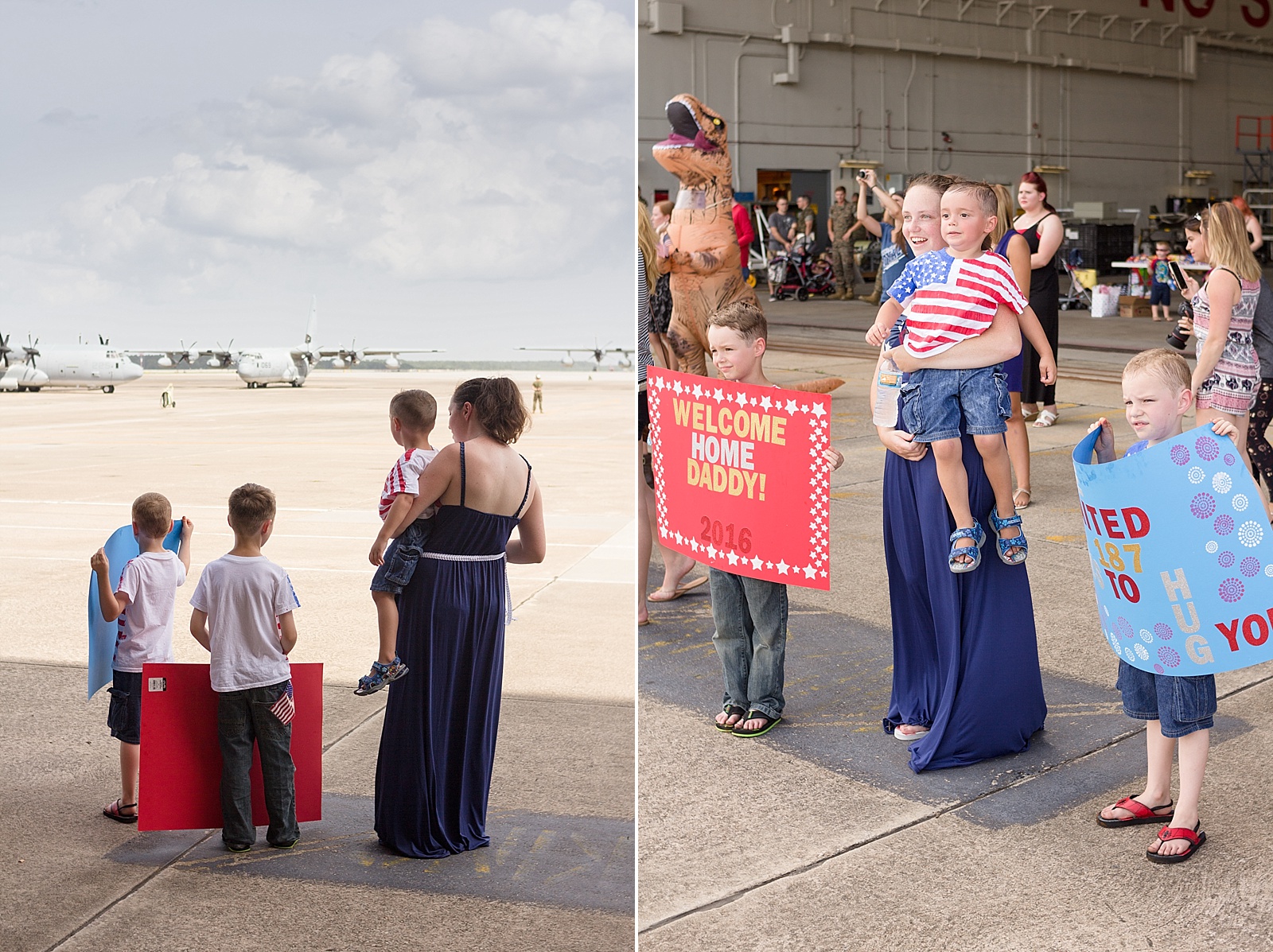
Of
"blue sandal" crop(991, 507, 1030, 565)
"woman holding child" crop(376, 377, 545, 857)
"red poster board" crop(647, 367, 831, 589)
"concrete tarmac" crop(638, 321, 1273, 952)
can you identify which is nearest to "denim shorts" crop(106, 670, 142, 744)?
"woman holding child" crop(376, 377, 545, 857)

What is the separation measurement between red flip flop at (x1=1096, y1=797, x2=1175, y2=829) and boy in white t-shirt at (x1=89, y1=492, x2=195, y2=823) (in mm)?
2645

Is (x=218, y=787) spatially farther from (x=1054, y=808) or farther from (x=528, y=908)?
(x=1054, y=808)

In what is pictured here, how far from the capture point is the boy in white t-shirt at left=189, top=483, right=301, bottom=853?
3.29 metres

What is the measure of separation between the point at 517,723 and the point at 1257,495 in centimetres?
271

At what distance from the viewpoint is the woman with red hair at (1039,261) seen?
7578 mm

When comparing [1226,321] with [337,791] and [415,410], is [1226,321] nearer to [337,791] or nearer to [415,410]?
[415,410]

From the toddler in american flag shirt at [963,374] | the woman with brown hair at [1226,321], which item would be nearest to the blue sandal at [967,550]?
the toddler in american flag shirt at [963,374]

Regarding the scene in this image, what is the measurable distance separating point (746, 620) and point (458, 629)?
121 centimetres

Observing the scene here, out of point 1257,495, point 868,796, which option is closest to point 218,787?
point 868,796

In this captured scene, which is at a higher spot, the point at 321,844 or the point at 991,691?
the point at 991,691

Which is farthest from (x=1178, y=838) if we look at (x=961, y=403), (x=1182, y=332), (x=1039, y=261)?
(x=1039, y=261)

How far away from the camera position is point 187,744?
3.46 m

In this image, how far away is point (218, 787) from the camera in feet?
11.5

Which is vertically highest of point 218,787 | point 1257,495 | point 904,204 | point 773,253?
point 773,253
